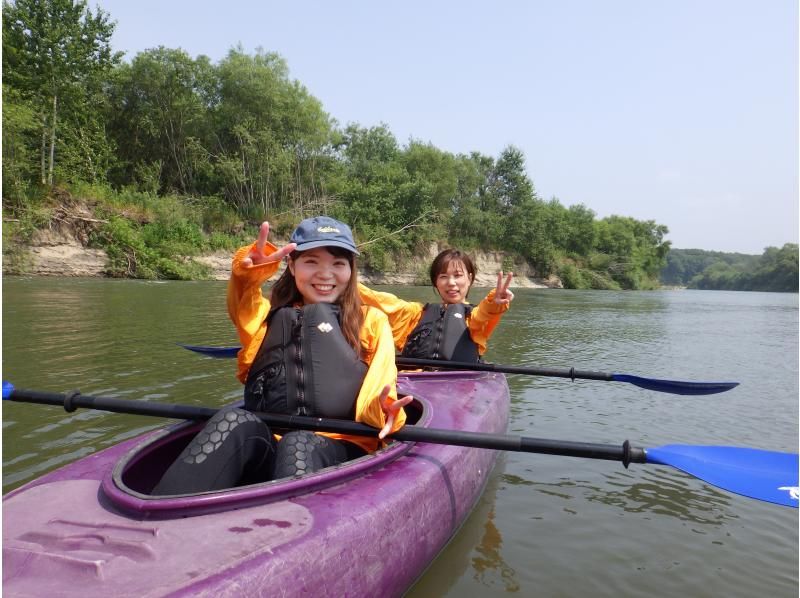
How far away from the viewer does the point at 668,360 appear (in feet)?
26.8

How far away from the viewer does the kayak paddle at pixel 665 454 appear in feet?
6.73

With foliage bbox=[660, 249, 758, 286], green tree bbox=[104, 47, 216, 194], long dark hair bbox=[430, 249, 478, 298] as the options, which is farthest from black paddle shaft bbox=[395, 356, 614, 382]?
foliage bbox=[660, 249, 758, 286]

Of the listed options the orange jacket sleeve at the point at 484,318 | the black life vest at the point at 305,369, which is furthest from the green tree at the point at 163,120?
the black life vest at the point at 305,369

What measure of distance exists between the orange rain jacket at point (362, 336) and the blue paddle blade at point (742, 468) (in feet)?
3.56

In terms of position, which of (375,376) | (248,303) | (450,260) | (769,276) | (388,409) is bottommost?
(388,409)

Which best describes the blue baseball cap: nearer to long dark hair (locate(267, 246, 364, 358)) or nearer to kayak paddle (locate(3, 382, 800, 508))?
long dark hair (locate(267, 246, 364, 358))

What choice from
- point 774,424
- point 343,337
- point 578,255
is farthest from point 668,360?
point 578,255

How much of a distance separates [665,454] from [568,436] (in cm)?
216

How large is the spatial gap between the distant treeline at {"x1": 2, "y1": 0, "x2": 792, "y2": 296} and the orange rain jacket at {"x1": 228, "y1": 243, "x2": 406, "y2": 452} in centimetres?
982

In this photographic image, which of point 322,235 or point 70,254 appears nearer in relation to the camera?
point 322,235

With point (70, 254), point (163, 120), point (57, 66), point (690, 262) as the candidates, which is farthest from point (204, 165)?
point (690, 262)

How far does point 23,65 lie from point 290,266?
72.0ft

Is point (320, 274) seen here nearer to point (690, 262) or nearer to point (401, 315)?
point (401, 315)

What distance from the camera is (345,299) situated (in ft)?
7.96
